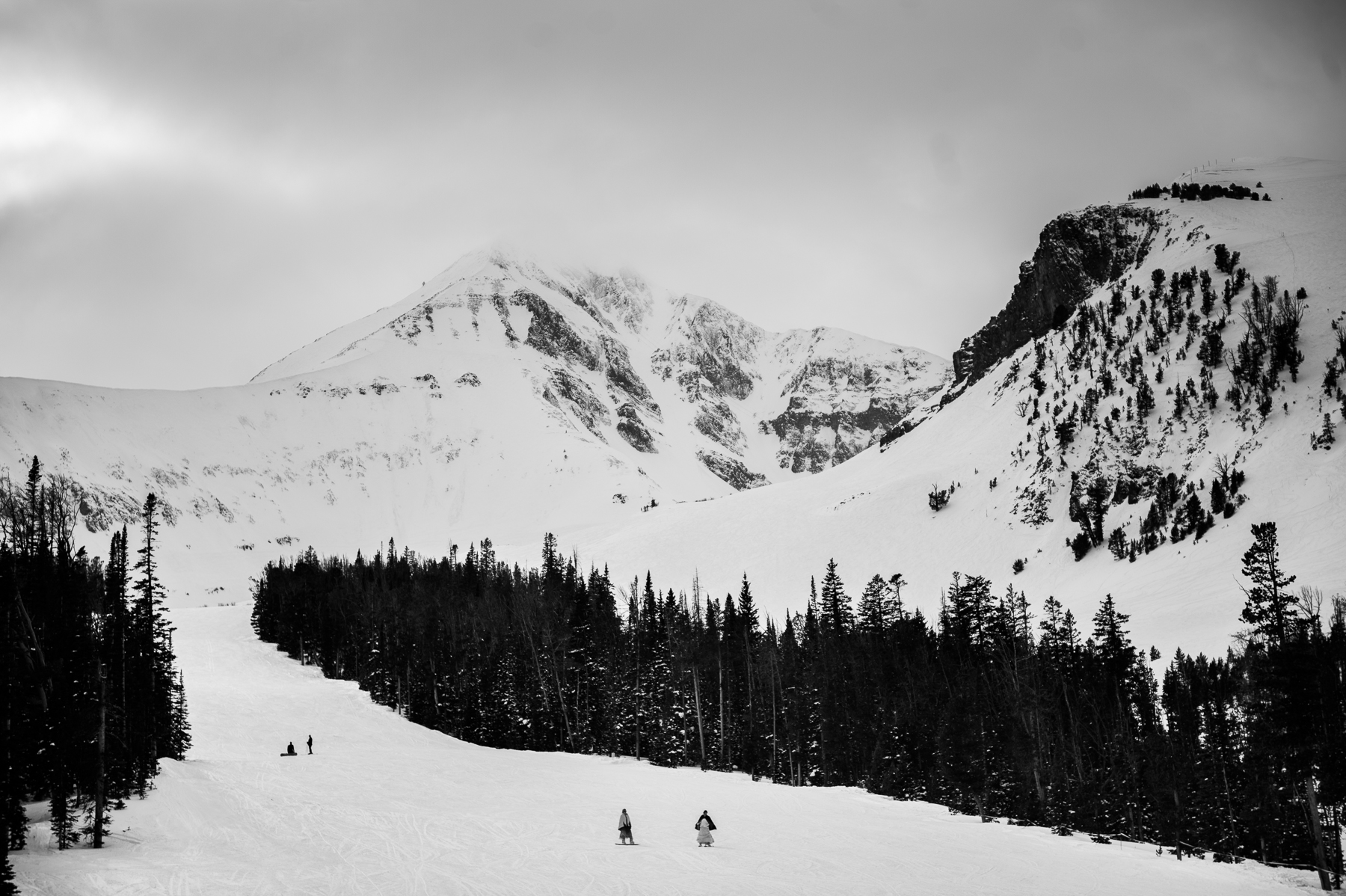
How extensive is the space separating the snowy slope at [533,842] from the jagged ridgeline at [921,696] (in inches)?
209

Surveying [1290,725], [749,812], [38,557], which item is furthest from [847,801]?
[38,557]

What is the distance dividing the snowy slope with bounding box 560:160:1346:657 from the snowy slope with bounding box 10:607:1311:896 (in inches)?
2259

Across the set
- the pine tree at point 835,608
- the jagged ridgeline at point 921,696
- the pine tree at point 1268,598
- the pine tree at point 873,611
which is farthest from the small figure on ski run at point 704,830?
the pine tree at point 873,611

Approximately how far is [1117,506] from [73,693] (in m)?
140

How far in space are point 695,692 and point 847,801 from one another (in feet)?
94.0

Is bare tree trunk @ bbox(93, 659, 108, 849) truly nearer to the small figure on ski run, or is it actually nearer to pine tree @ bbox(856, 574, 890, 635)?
the small figure on ski run

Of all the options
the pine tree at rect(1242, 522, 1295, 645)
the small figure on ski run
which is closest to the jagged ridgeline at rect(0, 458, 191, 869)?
the small figure on ski run

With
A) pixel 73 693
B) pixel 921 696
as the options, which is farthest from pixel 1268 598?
pixel 73 693

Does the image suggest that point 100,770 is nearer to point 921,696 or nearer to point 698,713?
point 698,713

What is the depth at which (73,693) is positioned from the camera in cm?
3669

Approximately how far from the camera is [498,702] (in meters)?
83.0

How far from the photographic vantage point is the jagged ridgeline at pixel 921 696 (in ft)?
140

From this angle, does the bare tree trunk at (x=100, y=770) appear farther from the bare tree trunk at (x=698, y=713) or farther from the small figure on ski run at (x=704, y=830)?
the bare tree trunk at (x=698, y=713)

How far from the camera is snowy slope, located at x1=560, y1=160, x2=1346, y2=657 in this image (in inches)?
4245
